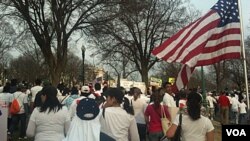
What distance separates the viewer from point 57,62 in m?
30.8

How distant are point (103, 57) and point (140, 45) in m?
5.46

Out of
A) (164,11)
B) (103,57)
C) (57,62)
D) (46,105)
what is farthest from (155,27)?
(46,105)

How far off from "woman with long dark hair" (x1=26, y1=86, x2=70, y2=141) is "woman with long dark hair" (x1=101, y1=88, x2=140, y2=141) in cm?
68

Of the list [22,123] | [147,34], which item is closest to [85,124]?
[22,123]

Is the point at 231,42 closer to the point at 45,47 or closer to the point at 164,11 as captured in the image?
the point at 45,47

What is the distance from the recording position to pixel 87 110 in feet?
16.7

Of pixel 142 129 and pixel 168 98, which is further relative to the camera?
pixel 142 129

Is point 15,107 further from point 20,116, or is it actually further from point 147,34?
point 147,34

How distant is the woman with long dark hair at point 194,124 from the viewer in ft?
21.0

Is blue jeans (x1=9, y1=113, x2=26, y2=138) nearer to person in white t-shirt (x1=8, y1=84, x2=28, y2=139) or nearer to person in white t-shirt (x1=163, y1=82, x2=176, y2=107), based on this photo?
person in white t-shirt (x1=8, y1=84, x2=28, y2=139)

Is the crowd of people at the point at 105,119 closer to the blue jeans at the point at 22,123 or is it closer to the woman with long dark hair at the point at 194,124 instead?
the woman with long dark hair at the point at 194,124

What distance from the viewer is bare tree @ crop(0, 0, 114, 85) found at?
29.5 meters

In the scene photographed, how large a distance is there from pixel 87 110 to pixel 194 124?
6.38 ft

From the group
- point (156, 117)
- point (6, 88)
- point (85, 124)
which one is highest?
point (6, 88)
